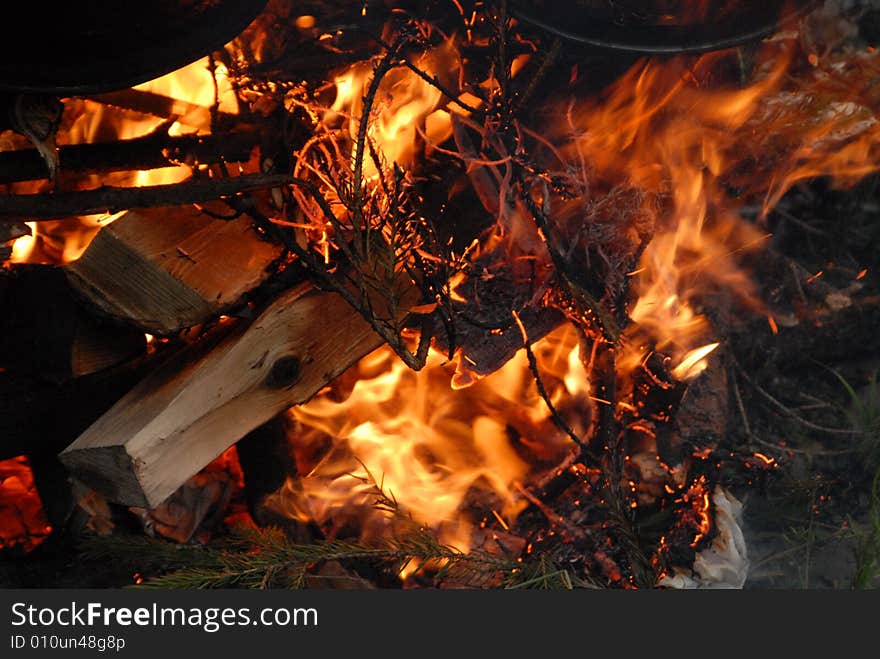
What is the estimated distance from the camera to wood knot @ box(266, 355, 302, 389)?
163 centimetres

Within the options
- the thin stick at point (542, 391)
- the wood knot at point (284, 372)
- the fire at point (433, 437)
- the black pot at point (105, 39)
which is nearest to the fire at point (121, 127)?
the black pot at point (105, 39)

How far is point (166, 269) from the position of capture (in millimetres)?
1509

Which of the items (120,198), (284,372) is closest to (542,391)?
(284,372)

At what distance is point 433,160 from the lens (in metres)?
1.84

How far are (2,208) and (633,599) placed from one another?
1265mm

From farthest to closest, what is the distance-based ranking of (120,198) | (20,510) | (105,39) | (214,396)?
1. (20,510)
2. (214,396)
3. (120,198)
4. (105,39)

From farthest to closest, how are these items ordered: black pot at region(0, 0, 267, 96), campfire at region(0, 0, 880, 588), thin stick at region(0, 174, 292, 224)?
campfire at region(0, 0, 880, 588)
thin stick at region(0, 174, 292, 224)
black pot at region(0, 0, 267, 96)

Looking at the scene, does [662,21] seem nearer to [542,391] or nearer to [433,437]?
[542,391]

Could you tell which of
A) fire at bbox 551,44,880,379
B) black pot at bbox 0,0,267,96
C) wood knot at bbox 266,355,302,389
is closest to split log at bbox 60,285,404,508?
wood knot at bbox 266,355,302,389

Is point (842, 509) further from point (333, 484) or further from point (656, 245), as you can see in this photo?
point (333, 484)

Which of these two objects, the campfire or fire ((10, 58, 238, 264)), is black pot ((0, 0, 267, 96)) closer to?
the campfire

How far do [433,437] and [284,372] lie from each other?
43 cm

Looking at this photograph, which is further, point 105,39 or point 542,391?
point 542,391

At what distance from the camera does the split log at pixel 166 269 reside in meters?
1.49
